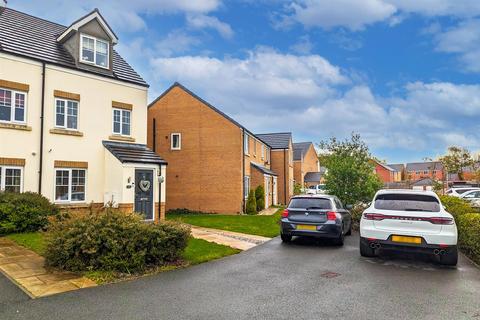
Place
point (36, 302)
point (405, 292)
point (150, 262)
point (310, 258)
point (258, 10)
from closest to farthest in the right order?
point (36, 302) → point (405, 292) → point (150, 262) → point (310, 258) → point (258, 10)

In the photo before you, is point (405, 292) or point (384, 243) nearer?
point (405, 292)

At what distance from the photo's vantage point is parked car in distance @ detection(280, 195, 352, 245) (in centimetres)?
1141

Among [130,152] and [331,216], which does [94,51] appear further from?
[331,216]

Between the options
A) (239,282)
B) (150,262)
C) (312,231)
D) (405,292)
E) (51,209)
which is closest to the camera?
(405,292)

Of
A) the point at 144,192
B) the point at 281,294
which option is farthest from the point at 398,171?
the point at 281,294

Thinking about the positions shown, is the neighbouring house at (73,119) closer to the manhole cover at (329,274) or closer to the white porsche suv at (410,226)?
the manhole cover at (329,274)

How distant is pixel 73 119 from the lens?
52.0ft

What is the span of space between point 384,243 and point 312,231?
2845 mm

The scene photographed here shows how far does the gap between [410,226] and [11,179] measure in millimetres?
13974

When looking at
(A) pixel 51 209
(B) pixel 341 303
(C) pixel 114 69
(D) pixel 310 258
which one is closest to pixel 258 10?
(C) pixel 114 69

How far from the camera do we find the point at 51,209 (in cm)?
1290

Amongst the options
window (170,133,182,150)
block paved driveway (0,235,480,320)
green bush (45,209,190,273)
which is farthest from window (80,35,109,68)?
block paved driveway (0,235,480,320)

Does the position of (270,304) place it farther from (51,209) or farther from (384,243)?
(51,209)

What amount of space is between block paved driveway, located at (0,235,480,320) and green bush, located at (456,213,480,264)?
0.60 metres
